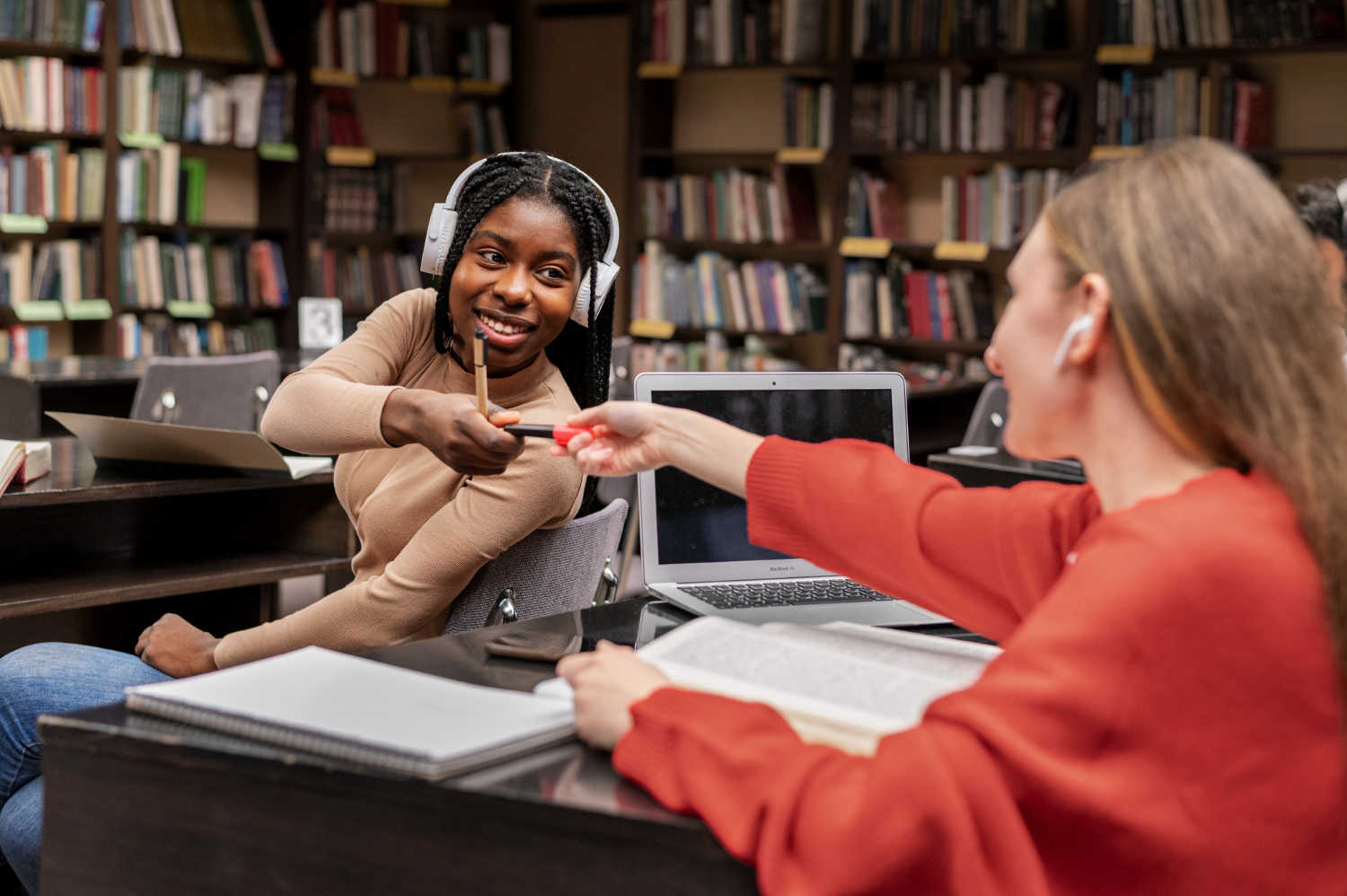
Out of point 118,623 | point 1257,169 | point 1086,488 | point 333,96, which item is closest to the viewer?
point 1257,169

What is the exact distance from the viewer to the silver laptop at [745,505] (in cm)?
163

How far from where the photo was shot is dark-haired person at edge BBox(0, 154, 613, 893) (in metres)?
1.47

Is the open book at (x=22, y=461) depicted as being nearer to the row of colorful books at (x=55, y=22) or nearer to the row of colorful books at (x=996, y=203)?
the row of colorful books at (x=55, y=22)

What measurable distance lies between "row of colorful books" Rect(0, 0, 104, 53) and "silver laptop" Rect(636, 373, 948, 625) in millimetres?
4468

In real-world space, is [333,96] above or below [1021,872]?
above

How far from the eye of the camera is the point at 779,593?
165 cm

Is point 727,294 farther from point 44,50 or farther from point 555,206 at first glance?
point 555,206

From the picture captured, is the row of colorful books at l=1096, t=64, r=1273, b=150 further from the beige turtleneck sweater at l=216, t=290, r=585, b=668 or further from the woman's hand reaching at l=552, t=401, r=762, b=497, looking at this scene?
the woman's hand reaching at l=552, t=401, r=762, b=497

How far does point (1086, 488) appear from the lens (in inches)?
45.8

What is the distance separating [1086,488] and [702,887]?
1.71 ft

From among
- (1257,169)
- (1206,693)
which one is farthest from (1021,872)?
(1257,169)

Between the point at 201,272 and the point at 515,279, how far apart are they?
4604mm

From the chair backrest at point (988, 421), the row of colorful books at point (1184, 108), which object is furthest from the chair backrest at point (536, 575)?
the row of colorful books at point (1184, 108)

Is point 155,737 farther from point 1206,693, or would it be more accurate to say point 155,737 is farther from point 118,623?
point 118,623
